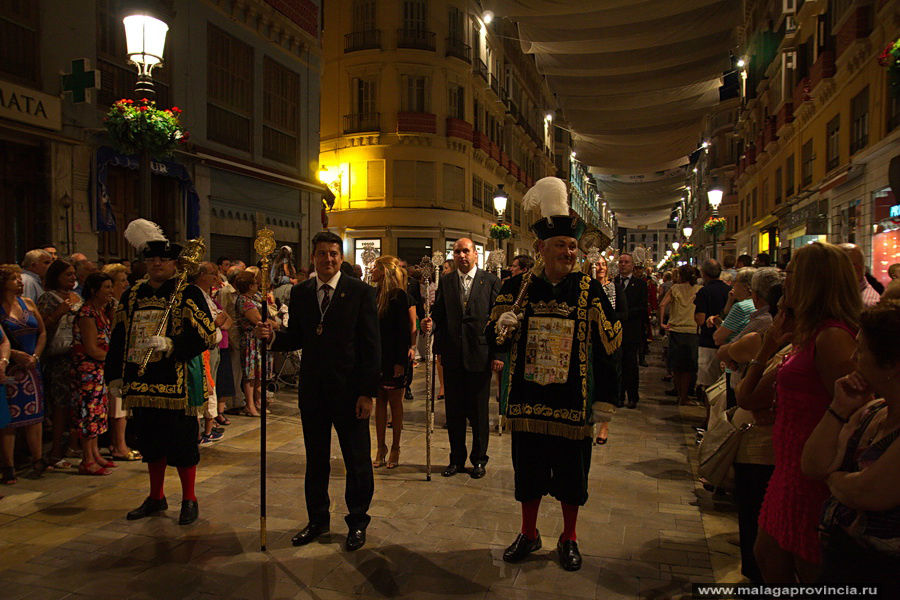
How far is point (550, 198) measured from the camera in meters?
4.24

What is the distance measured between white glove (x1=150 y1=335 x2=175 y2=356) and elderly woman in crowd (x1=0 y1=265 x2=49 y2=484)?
6.50 ft

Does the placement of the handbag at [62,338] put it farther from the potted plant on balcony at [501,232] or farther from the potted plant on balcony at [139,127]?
the potted plant on balcony at [501,232]

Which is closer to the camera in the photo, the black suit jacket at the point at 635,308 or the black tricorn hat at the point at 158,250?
the black tricorn hat at the point at 158,250

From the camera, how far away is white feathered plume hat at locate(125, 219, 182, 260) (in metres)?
4.68

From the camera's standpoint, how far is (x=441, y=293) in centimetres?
621

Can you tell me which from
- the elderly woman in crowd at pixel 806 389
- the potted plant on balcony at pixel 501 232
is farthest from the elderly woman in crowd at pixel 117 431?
the potted plant on balcony at pixel 501 232

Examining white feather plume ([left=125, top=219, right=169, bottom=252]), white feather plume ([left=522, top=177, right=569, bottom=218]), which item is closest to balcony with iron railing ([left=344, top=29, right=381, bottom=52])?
white feather plume ([left=125, top=219, right=169, bottom=252])

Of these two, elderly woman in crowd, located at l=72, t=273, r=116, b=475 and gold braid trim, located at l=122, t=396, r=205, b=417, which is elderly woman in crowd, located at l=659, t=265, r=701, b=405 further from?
elderly woman in crowd, located at l=72, t=273, r=116, b=475

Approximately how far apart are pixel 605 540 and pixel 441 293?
2.93 metres

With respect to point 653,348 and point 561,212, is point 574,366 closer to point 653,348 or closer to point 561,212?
point 561,212

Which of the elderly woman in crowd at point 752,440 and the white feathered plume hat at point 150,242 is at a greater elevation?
the white feathered plume hat at point 150,242

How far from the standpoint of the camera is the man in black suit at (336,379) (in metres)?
4.27

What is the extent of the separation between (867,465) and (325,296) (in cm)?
346

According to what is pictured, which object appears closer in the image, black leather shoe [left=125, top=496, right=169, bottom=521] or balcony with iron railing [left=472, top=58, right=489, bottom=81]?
black leather shoe [left=125, top=496, right=169, bottom=521]
